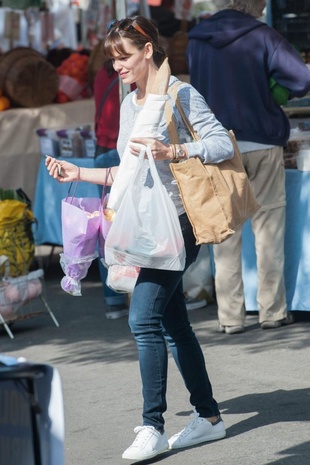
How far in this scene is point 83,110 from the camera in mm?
10539

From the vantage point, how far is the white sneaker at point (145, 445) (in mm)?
4445

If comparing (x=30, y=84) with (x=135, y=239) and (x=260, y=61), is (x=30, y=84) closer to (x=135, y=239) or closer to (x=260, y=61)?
(x=260, y=61)

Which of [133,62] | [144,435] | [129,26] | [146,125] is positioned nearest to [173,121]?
[146,125]

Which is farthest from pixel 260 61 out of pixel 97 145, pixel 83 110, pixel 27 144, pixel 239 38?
pixel 83 110

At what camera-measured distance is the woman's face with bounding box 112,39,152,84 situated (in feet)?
14.1

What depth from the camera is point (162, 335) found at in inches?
174

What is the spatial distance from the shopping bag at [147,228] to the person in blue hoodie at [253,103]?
2252mm

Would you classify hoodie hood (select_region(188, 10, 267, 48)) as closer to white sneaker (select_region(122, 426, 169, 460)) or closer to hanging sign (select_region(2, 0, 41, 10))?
white sneaker (select_region(122, 426, 169, 460))

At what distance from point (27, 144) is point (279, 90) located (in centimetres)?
376

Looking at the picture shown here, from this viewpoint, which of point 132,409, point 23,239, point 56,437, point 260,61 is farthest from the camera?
point 23,239

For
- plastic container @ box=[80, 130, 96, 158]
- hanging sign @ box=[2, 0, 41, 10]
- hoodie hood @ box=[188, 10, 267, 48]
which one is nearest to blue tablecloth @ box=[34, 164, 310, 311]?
hoodie hood @ box=[188, 10, 267, 48]

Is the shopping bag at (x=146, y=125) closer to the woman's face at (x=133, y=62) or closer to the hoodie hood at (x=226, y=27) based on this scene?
the woman's face at (x=133, y=62)

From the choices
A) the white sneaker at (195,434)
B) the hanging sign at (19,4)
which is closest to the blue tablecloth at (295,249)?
the white sneaker at (195,434)

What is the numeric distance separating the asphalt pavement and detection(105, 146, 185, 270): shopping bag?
92 cm
